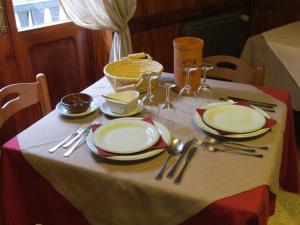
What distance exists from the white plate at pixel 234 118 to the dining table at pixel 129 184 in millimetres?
43

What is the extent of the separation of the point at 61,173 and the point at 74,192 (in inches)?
2.7

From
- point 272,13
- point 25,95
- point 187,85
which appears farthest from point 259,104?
point 272,13

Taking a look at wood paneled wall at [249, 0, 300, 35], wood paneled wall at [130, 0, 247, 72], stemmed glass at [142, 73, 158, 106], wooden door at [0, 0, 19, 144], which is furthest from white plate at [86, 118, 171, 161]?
wood paneled wall at [249, 0, 300, 35]

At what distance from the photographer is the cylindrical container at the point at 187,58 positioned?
4.66ft

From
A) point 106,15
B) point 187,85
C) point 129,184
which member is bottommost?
point 129,184

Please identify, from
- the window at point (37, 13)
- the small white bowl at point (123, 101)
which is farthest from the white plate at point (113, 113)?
the window at point (37, 13)

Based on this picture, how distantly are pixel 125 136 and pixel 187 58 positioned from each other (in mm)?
488

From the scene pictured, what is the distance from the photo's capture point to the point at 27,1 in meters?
2.10

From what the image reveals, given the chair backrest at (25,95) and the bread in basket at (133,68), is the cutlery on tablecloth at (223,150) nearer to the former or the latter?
the bread in basket at (133,68)

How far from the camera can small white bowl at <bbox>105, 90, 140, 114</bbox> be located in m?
1.28

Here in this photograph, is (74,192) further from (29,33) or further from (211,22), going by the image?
(211,22)

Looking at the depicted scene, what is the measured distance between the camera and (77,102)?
135 centimetres

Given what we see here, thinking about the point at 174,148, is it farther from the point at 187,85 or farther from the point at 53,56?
the point at 53,56

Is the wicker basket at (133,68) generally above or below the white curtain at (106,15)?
below
